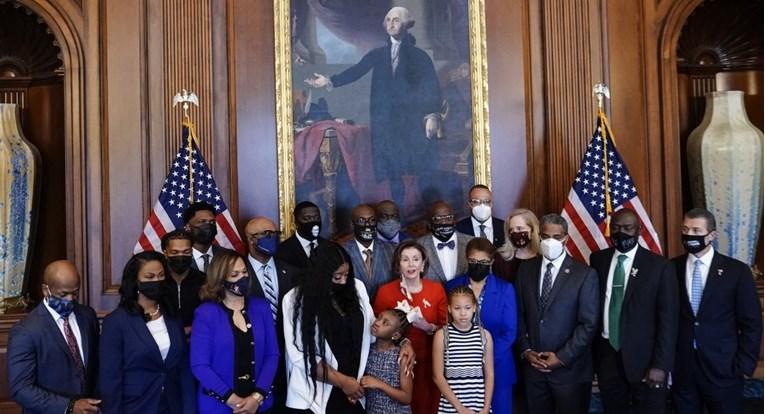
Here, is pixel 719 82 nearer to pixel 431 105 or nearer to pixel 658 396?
pixel 431 105

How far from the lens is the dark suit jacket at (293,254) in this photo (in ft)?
22.2

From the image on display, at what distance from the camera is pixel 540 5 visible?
809cm

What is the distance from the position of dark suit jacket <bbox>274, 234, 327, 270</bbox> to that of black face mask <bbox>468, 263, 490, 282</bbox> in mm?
1326

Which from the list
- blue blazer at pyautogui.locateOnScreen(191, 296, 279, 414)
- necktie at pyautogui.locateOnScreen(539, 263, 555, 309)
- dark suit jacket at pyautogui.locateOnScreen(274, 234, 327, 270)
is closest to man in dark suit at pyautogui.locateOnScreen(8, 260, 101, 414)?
blue blazer at pyautogui.locateOnScreen(191, 296, 279, 414)

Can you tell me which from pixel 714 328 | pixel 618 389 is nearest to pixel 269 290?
pixel 618 389

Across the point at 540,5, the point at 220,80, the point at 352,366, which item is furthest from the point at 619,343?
the point at 220,80

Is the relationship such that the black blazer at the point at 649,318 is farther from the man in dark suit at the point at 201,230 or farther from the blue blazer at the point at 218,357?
the man in dark suit at the point at 201,230

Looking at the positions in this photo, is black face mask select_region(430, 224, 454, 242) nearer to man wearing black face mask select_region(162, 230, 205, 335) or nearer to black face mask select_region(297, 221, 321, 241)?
black face mask select_region(297, 221, 321, 241)

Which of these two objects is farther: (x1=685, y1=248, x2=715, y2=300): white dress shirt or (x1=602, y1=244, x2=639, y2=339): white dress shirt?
(x1=602, y1=244, x2=639, y2=339): white dress shirt

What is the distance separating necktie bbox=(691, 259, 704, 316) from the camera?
5801 mm

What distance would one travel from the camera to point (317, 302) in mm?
5453

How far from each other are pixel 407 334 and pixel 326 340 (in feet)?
2.15

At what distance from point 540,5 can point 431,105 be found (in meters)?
1.36

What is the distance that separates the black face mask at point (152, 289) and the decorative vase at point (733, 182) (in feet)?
16.6
